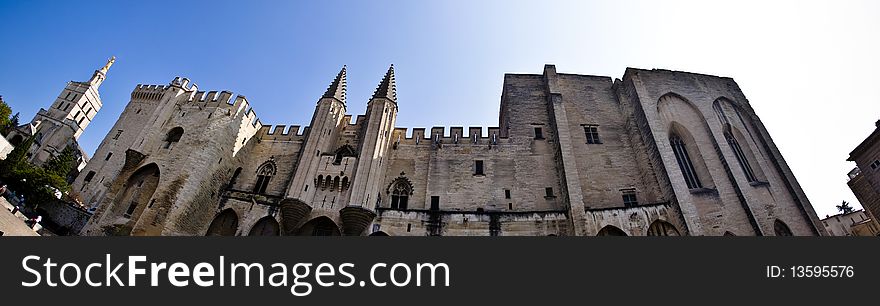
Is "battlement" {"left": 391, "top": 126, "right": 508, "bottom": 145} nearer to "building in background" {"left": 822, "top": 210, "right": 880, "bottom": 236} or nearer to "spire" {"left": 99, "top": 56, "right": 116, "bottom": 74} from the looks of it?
"building in background" {"left": 822, "top": 210, "right": 880, "bottom": 236}

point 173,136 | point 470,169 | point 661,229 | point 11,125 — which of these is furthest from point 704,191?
point 11,125

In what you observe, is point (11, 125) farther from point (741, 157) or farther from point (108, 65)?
point (741, 157)

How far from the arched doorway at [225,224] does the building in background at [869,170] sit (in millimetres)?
32482

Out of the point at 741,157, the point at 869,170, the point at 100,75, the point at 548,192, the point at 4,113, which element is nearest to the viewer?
the point at 869,170

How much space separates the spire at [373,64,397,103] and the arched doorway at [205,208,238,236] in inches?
410

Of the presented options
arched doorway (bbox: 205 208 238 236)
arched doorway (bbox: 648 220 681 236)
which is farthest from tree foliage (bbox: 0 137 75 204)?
arched doorway (bbox: 648 220 681 236)

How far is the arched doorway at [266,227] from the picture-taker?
18.2 meters

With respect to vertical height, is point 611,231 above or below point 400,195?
below

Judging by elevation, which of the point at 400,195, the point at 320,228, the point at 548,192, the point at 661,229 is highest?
the point at 548,192

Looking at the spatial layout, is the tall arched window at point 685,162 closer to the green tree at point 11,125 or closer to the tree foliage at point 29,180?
the tree foliage at point 29,180

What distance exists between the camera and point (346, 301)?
8203mm

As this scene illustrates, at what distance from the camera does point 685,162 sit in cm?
2203

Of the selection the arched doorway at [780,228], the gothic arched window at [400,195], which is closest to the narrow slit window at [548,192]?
the gothic arched window at [400,195]

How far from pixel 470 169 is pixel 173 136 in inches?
649
